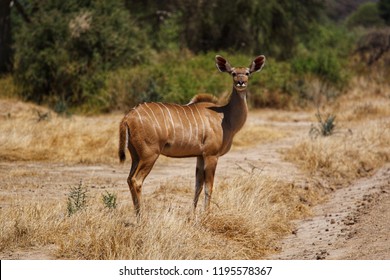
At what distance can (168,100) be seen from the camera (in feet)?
58.4

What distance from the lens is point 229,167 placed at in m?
12.0

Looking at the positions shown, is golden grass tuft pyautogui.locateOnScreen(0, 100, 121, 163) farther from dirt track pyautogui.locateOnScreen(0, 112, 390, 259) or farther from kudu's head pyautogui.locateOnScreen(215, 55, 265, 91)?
kudu's head pyautogui.locateOnScreen(215, 55, 265, 91)

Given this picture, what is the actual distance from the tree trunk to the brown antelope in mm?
12931

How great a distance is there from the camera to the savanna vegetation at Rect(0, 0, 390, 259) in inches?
295

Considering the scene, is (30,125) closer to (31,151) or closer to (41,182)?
(31,151)

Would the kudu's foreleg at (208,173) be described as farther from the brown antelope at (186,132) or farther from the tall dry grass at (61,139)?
the tall dry grass at (61,139)

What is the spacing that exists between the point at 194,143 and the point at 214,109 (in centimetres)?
74

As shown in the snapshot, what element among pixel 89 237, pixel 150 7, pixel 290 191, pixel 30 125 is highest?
pixel 89 237

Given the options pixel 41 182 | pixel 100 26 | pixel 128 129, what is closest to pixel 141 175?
pixel 128 129

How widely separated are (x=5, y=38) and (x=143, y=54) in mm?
3782

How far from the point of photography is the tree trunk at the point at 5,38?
A: 20.9m

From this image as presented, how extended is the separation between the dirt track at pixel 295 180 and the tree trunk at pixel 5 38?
959 cm

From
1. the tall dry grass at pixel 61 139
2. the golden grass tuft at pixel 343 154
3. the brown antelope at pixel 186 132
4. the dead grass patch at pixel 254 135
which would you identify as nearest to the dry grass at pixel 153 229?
the brown antelope at pixel 186 132

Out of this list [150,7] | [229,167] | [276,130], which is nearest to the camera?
[229,167]
